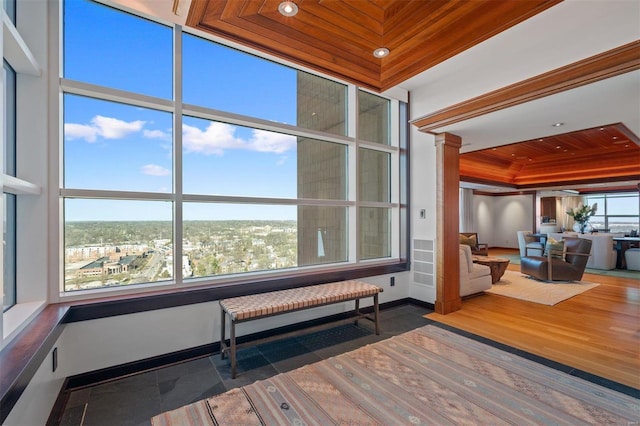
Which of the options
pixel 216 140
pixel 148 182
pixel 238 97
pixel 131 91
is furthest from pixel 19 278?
pixel 238 97

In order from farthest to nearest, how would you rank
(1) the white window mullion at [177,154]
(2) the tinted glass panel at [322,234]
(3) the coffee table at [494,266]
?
(3) the coffee table at [494,266] < (2) the tinted glass panel at [322,234] < (1) the white window mullion at [177,154]

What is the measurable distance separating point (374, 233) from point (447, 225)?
1.03 m

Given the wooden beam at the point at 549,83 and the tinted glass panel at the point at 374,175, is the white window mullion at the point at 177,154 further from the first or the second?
the wooden beam at the point at 549,83

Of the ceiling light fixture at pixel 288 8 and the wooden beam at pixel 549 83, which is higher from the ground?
the ceiling light fixture at pixel 288 8

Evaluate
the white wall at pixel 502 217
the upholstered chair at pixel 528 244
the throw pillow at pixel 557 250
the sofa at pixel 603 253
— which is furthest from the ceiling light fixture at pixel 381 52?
the white wall at pixel 502 217

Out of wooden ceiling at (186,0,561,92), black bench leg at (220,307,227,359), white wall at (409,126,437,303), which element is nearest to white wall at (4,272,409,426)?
black bench leg at (220,307,227,359)

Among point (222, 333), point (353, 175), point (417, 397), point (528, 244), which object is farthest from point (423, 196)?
point (528, 244)

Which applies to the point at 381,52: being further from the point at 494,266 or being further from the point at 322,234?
the point at 494,266

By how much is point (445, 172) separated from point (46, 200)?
4.12 metres

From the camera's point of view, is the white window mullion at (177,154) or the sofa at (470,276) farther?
the sofa at (470,276)

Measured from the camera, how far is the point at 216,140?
3.09 meters

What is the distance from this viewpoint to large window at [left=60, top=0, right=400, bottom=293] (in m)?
2.44

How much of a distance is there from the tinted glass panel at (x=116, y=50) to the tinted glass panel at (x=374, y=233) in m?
2.86

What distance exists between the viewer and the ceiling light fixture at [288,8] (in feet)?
8.01
